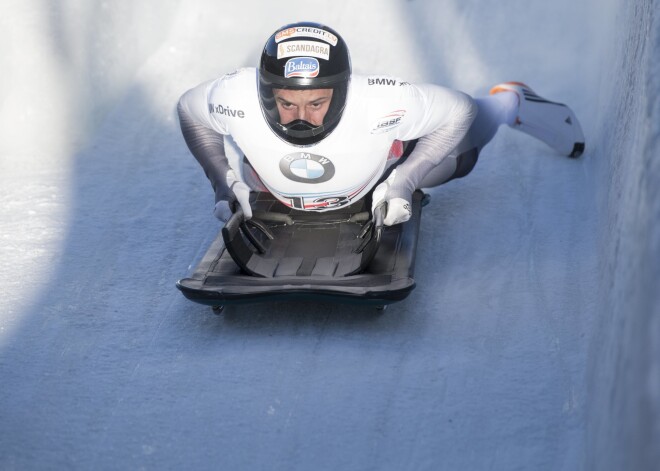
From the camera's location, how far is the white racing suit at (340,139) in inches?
148

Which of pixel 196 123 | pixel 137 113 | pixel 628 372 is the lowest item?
pixel 137 113

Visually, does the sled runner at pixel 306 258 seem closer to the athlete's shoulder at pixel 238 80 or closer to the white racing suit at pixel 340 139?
the white racing suit at pixel 340 139

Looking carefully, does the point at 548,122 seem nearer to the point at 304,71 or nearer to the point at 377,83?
the point at 377,83

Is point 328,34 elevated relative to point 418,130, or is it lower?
elevated

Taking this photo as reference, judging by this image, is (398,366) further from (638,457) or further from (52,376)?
(638,457)

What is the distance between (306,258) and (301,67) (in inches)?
28.4

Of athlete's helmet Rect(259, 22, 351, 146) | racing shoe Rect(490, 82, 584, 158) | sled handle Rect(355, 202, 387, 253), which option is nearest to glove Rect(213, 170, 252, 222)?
athlete's helmet Rect(259, 22, 351, 146)

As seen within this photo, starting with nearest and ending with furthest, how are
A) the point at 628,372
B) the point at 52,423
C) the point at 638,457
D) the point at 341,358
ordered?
the point at 638,457
the point at 628,372
the point at 52,423
the point at 341,358

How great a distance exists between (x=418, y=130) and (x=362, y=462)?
1.54m

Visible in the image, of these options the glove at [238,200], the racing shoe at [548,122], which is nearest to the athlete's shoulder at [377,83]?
the glove at [238,200]

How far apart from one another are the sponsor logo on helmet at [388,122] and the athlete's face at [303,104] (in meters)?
0.24

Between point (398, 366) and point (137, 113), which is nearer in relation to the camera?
point (398, 366)

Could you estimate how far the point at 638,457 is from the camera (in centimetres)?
160

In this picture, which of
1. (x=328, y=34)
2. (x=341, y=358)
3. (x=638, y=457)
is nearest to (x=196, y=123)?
(x=328, y=34)
